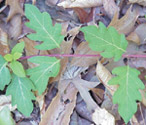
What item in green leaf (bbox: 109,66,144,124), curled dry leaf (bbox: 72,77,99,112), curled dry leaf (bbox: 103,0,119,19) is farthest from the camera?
curled dry leaf (bbox: 103,0,119,19)

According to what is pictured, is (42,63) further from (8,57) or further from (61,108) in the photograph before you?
(61,108)

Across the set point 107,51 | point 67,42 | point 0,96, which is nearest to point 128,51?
point 107,51

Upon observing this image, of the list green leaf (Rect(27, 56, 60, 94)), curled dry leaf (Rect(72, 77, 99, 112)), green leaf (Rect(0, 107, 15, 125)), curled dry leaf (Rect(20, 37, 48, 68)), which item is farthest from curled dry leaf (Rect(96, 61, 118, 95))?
green leaf (Rect(0, 107, 15, 125))

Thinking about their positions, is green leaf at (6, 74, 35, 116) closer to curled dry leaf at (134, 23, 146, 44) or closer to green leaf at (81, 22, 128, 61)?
green leaf at (81, 22, 128, 61)

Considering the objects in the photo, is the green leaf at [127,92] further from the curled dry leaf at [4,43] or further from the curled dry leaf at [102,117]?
the curled dry leaf at [4,43]

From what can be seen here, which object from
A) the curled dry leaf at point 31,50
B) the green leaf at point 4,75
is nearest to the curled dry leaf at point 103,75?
the curled dry leaf at point 31,50

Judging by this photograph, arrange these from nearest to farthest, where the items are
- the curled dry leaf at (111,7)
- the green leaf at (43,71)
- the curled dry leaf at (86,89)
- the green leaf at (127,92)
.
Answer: the green leaf at (127,92)
the green leaf at (43,71)
the curled dry leaf at (86,89)
the curled dry leaf at (111,7)

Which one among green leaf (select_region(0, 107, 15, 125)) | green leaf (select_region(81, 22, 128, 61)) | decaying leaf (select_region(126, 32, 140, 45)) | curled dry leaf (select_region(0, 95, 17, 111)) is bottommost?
green leaf (select_region(0, 107, 15, 125))

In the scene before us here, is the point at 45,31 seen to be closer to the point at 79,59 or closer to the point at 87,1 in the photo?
the point at 79,59
